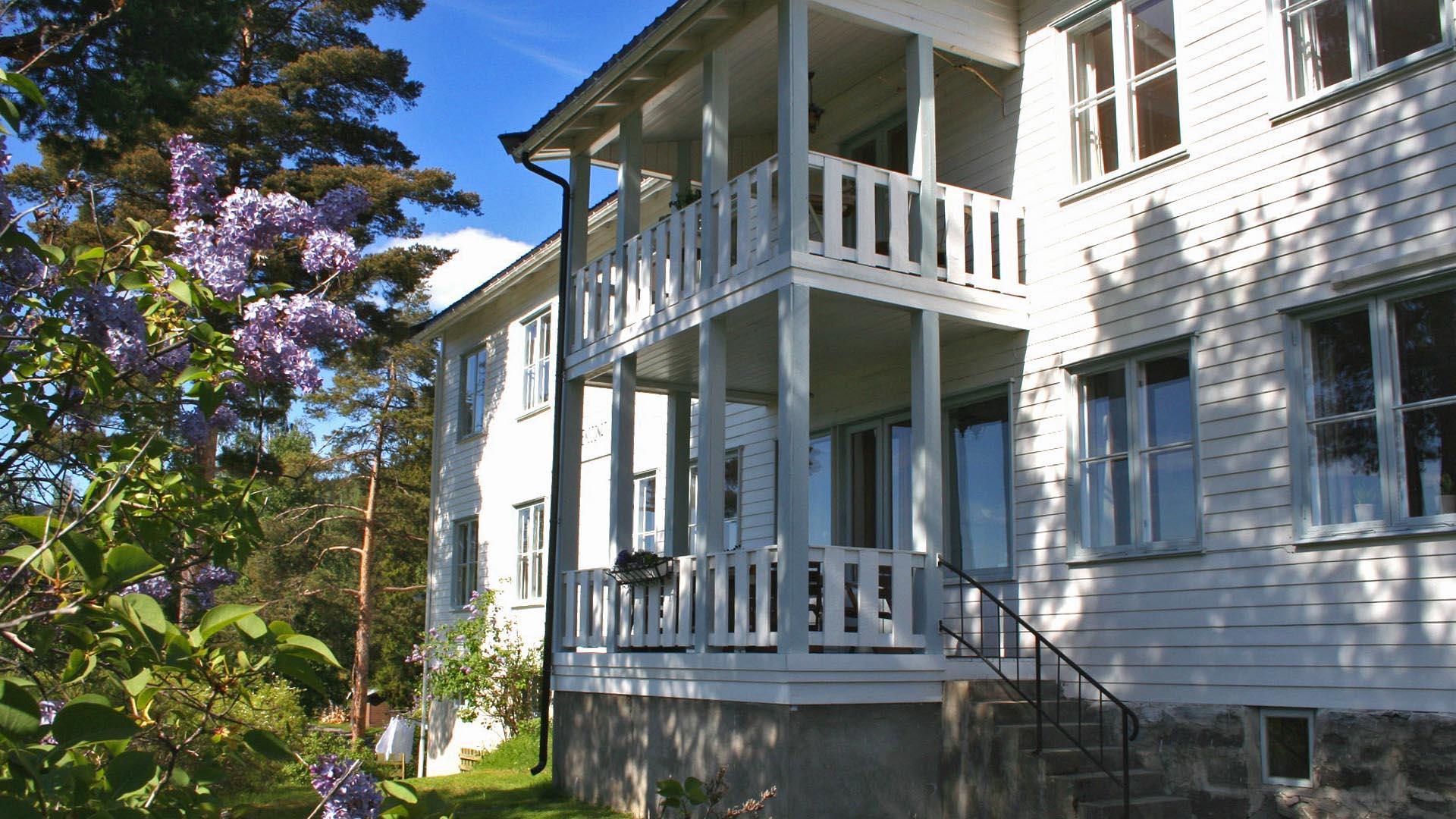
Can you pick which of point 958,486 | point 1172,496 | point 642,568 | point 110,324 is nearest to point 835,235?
point 958,486

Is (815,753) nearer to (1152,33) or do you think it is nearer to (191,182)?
(1152,33)

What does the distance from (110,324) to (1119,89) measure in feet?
30.8

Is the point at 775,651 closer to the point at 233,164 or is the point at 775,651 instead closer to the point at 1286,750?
the point at 1286,750

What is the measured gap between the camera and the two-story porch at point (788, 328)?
10023mm

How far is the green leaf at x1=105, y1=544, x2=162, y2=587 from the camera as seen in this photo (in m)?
2.07

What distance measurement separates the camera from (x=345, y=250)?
380 centimetres

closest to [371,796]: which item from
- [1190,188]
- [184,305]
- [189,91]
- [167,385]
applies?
[167,385]

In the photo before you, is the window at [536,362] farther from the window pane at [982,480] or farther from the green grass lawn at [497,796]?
the window pane at [982,480]

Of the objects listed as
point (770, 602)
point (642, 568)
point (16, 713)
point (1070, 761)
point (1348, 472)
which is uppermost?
point (1348, 472)

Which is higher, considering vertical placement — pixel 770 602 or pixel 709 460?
pixel 709 460

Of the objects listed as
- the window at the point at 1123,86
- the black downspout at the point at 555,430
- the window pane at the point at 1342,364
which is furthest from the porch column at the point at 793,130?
the black downspout at the point at 555,430

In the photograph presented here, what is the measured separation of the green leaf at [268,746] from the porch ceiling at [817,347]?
8.45 m

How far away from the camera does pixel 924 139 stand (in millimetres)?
11023

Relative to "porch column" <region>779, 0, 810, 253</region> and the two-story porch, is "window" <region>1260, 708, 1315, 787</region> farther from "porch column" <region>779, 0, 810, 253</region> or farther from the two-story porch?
"porch column" <region>779, 0, 810, 253</region>
